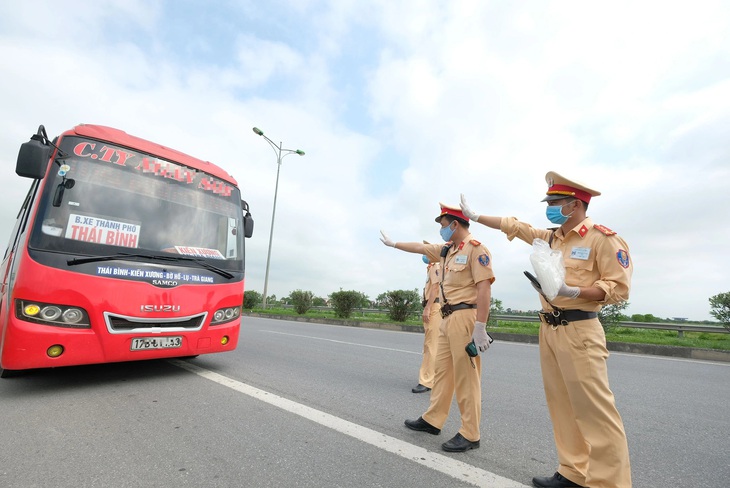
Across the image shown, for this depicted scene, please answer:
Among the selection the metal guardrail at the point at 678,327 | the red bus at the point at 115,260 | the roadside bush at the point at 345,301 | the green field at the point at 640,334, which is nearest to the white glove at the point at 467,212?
the red bus at the point at 115,260

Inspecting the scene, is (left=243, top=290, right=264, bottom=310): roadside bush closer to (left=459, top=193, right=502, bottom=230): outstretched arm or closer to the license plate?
the license plate

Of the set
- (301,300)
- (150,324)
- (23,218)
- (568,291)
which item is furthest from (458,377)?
(301,300)

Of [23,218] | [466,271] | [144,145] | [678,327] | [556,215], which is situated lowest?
[678,327]

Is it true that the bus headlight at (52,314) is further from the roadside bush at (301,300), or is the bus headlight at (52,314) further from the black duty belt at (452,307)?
the roadside bush at (301,300)

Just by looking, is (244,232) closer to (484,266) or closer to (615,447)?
(484,266)

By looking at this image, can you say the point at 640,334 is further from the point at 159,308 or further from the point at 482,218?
the point at 159,308

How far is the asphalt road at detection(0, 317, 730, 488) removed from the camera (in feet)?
7.53

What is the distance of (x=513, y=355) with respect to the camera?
797 cm

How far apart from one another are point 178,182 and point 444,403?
→ 396 cm

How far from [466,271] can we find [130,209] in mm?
3642

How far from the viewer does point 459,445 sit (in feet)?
8.95

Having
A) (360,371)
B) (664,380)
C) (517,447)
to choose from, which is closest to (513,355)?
(664,380)

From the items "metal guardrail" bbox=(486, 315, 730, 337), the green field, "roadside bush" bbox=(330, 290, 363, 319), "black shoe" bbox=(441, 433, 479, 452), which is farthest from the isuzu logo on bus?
"roadside bush" bbox=(330, 290, 363, 319)

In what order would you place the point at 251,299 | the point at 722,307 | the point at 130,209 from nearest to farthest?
the point at 130,209
the point at 722,307
the point at 251,299
